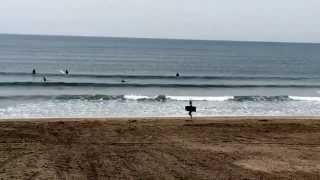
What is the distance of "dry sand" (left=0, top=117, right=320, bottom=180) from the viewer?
13258 millimetres

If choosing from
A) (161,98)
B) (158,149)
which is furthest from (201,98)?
(158,149)

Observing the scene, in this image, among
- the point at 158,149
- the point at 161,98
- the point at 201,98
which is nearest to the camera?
the point at 158,149

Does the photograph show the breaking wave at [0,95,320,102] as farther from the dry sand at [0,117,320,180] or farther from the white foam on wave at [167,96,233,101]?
the dry sand at [0,117,320,180]

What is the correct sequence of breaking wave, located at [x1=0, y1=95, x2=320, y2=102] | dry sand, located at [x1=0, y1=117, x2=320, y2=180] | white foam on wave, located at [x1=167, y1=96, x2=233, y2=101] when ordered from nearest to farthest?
dry sand, located at [x1=0, y1=117, x2=320, y2=180]
breaking wave, located at [x1=0, y1=95, x2=320, y2=102]
white foam on wave, located at [x1=167, y1=96, x2=233, y2=101]

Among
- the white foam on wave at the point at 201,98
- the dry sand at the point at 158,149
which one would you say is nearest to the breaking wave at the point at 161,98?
the white foam on wave at the point at 201,98

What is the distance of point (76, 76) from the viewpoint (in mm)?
Result: 50438

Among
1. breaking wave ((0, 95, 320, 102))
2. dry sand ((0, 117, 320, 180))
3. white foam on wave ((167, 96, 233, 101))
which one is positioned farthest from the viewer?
white foam on wave ((167, 96, 233, 101))

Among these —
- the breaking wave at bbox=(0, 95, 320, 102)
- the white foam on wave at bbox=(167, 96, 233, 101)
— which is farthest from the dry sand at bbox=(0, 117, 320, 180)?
the white foam on wave at bbox=(167, 96, 233, 101)

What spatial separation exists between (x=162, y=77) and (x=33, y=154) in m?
37.0

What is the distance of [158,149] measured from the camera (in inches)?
630

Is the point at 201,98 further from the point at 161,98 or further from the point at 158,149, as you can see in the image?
the point at 158,149

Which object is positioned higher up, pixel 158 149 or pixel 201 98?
pixel 201 98

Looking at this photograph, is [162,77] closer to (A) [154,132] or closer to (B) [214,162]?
(A) [154,132]

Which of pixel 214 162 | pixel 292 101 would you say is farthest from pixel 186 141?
pixel 292 101
